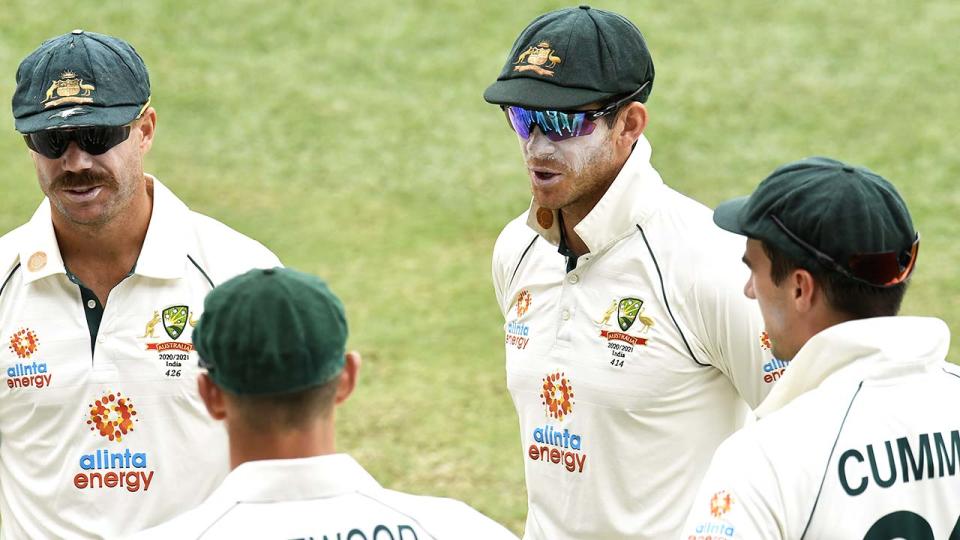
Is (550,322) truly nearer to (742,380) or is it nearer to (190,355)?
(742,380)

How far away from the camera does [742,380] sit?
14.7 feet

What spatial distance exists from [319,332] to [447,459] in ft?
22.0

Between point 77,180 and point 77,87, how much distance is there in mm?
283

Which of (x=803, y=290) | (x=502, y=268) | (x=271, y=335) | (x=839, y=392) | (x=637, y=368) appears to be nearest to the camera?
(x=271, y=335)

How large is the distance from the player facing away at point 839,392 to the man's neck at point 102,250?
2067 mm

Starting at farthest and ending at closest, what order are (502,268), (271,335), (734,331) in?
(502,268) < (734,331) < (271,335)

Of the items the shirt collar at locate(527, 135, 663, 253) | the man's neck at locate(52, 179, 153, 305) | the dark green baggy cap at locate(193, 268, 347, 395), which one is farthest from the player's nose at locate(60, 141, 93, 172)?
the dark green baggy cap at locate(193, 268, 347, 395)

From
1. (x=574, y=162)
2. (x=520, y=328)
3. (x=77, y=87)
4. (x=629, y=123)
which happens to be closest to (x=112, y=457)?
(x=77, y=87)

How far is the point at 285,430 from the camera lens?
3.05 metres

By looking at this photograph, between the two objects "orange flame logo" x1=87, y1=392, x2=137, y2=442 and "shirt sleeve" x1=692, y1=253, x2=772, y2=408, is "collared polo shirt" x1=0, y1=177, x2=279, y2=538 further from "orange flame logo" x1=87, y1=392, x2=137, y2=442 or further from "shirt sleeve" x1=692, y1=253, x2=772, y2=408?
"shirt sleeve" x1=692, y1=253, x2=772, y2=408

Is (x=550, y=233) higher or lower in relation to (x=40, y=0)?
lower

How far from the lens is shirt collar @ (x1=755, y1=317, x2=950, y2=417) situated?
3.46 meters

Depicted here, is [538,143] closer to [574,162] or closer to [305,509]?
[574,162]

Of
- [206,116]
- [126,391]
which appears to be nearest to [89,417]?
[126,391]
